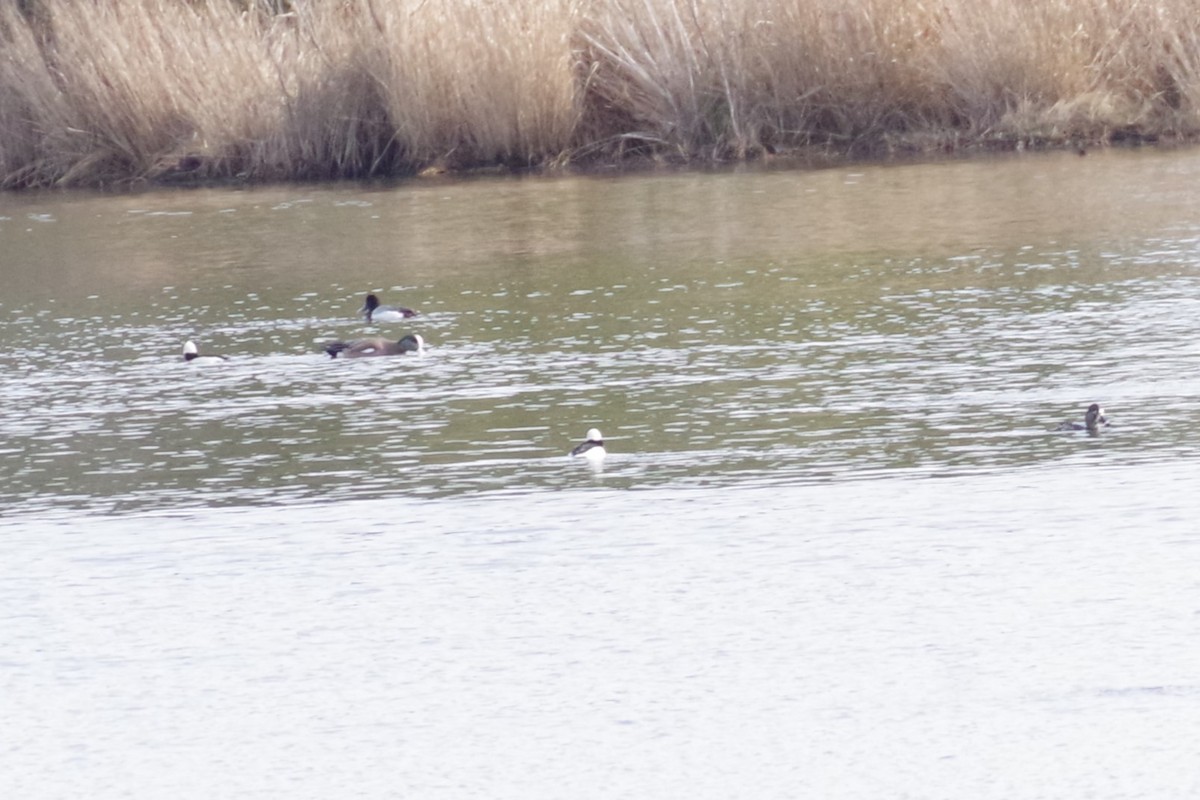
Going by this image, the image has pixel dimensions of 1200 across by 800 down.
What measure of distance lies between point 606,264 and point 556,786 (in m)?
7.53

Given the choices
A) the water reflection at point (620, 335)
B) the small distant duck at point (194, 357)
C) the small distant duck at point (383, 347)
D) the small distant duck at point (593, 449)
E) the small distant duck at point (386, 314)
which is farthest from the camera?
the small distant duck at point (386, 314)

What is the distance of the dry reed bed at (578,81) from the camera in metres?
16.3

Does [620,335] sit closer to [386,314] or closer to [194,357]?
[386,314]

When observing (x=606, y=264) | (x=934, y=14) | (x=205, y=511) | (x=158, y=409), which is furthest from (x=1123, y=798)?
(x=934, y=14)

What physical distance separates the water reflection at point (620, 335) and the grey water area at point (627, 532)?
0.11 feet

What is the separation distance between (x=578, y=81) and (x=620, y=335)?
26.8 feet

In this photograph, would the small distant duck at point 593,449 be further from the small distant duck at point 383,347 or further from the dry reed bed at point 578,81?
the dry reed bed at point 578,81

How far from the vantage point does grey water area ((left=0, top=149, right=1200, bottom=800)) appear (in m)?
4.27

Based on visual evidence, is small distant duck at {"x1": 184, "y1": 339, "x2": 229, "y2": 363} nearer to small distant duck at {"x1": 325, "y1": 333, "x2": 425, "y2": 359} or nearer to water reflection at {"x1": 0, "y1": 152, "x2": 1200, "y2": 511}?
water reflection at {"x1": 0, "y1": 152, "x2": 1200, "y2": 511}

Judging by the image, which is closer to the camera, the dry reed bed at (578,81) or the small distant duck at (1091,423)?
the small distant duck at (1091,423)

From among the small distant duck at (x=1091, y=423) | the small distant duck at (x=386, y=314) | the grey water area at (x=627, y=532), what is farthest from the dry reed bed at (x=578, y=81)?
the small distant duck at (x=1091, y=423)

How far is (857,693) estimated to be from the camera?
446cm

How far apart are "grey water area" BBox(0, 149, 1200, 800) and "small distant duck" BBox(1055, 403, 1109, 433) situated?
56 mm

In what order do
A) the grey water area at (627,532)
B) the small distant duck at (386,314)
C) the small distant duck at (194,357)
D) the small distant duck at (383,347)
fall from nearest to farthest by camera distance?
the grey water area at (627,532) < the small distant duck at (383,347) < the small distant duck at (194,357) < the small distant duck at (386,314)
